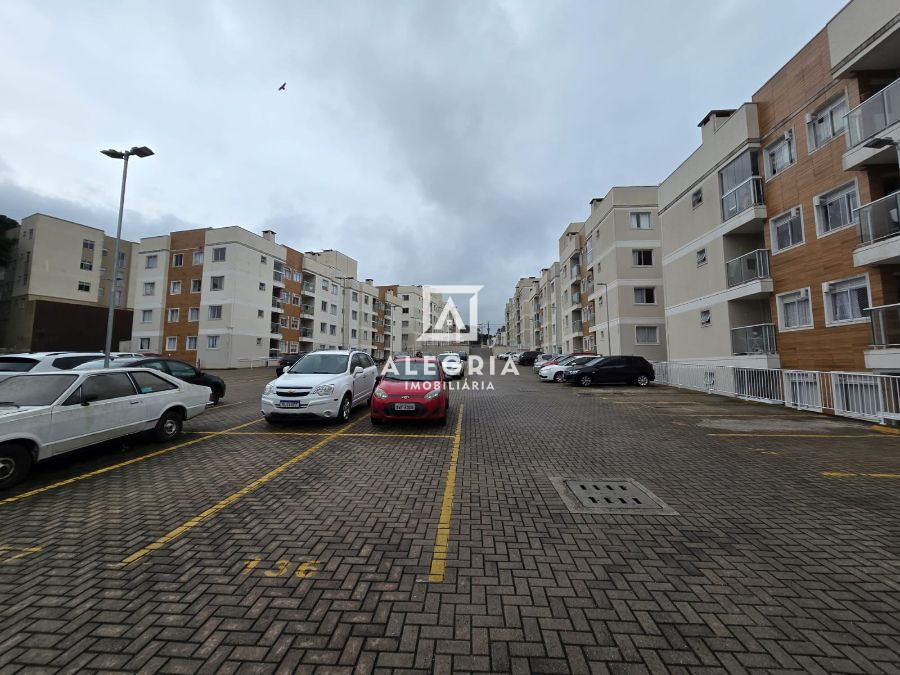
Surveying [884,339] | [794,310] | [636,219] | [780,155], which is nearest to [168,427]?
[884,339]

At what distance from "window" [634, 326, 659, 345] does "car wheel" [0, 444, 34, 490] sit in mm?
29814

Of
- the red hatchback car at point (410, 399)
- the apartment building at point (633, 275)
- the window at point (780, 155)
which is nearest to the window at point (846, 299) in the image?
the window at point (780, 155)

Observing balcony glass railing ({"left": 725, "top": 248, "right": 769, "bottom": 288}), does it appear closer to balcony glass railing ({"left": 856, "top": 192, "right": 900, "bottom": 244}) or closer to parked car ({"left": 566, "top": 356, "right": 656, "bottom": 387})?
balcony glass railing ({"left": 856, "top": 192, "right": 900, "bottom": 244})

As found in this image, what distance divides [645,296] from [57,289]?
201 ft

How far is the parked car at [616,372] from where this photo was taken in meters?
21.0

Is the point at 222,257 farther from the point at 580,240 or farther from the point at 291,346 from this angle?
the point at 580,240

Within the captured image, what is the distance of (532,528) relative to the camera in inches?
160

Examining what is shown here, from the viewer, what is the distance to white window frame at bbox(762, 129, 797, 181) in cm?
1338

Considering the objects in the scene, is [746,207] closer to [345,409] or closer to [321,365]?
[345,409]

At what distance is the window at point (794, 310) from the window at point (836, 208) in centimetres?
211

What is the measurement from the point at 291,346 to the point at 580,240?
112ft

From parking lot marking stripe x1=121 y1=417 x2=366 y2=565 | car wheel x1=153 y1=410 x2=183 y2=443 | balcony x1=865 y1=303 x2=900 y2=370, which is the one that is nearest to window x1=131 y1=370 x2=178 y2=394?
car wheel x1=153 y1=410 x2=183 y2=443

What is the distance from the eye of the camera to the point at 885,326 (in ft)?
33.2

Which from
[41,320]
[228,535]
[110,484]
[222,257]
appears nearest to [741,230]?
[228,535]
